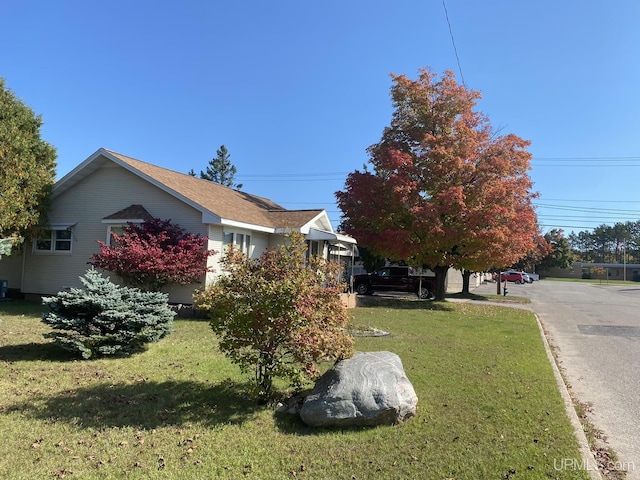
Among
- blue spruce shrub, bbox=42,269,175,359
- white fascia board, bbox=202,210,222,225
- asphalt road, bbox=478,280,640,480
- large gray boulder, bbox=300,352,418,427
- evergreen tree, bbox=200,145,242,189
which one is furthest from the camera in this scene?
evergreen tree, bbox=200,145,242,189

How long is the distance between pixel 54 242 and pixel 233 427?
47.4 ft

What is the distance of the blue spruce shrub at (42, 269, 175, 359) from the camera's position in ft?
26.3

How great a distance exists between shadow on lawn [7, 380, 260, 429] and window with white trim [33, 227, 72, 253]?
38.3 feet

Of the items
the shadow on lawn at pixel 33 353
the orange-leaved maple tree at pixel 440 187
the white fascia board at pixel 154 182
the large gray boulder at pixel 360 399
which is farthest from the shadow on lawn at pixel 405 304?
the large gray boulder at pixel 360 399

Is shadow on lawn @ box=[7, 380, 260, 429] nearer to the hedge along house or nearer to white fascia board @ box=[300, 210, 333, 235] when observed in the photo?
the hedge along house

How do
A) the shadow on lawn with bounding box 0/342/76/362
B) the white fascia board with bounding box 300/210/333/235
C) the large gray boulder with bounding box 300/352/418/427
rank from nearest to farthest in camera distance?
the large gray boulder with bounding box 300/352/418/427, the shadow on lawn with bounding box 0/342/76/362, the white fascia board with bounding box 300/210/333/235

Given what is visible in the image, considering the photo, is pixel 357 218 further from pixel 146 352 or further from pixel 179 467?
pixel 179 467

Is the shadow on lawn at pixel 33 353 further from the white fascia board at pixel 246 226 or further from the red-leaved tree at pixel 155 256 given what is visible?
the white fascia board at pixel 246 226

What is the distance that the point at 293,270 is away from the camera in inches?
219

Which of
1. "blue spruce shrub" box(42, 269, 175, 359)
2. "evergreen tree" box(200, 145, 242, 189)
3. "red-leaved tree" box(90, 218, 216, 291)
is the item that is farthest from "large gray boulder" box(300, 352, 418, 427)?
"evergreen tree" box(200, 145, 242, 189)

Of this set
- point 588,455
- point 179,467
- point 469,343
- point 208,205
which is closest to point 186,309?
point 208,205

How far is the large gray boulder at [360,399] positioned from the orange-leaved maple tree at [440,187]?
43.1ft

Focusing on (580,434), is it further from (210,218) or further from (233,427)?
(210,218)
